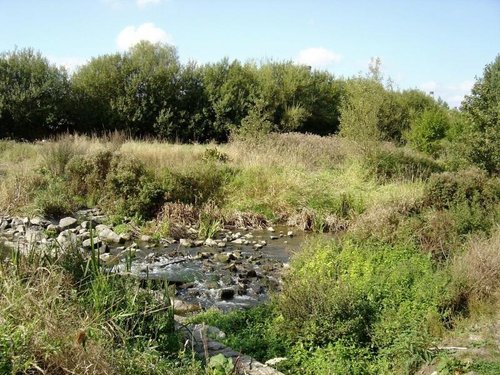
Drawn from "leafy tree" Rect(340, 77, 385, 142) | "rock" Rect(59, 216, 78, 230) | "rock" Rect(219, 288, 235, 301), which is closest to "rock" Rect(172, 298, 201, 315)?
"rock" Rect(219, 288, 235, 301)

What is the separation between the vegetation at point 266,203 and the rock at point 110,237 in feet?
2.45

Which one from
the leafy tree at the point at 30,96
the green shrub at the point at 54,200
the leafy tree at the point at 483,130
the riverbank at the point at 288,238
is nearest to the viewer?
the riverbank at the point at 288,238

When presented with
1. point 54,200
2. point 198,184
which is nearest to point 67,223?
point 54,200

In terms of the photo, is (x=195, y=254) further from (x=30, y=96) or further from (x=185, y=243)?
(x=30, y=96)

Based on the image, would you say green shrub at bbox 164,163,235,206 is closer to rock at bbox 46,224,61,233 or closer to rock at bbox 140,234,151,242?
rock at bbox 140,234,151,242

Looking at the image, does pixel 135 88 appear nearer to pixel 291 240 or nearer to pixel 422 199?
pixel 291 240

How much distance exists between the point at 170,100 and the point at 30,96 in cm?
589

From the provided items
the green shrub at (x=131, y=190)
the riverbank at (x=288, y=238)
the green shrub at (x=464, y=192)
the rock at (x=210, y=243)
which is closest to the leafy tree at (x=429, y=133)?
the riverbank at (x=288, y=238)

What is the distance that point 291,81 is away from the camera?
83.1 ft

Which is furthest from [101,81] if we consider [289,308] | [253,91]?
[289,308]

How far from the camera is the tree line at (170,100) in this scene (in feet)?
65.6

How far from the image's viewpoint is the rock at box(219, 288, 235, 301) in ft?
22.7

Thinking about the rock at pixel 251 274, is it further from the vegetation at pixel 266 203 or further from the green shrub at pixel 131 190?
the green shrub at pixel 131 190

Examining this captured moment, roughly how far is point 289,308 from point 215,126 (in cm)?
1801
